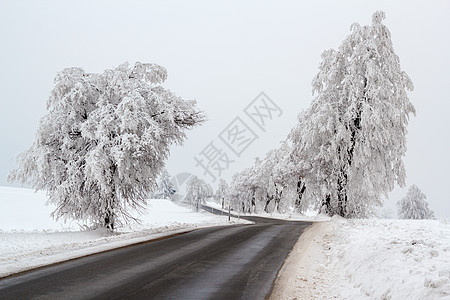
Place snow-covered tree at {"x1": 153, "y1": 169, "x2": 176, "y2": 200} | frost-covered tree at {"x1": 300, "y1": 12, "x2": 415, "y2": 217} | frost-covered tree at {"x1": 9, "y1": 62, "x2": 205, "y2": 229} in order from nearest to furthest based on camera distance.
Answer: frost-covered tree at {"x1": 9, "y1": 62, "x2": 205, "y2": 229} < frost-covered tree at {"x1": 300, "y1": 12, "x2": 415, "y2": 217} < snow-covered tree at {"x1": 153, "y1": 169, "x2": 176, "y2": 200}

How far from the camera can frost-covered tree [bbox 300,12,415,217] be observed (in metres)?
22.2

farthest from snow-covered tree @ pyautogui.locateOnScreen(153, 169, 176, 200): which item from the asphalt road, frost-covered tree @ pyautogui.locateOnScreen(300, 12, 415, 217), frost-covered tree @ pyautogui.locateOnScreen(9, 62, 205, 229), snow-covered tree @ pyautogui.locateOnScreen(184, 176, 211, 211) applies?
the asphalt road

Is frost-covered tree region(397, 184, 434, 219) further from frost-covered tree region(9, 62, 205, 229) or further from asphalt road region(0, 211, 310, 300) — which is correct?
asphalt road region(0, 211, 310, 300)

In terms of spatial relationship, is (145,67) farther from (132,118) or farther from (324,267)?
(324,267)

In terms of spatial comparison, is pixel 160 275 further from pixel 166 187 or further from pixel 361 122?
pixel 166 187

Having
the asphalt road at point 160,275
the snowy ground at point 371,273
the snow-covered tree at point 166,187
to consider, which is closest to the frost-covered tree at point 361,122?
the asphalt road at point 160,275

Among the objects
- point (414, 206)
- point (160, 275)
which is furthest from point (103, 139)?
point (414, 206)

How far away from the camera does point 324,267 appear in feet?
27.5

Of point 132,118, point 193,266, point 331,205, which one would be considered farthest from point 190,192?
point 193,266

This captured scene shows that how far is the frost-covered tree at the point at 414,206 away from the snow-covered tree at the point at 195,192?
5522 cm

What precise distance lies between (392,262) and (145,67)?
55.9 ft

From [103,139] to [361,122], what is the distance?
606 inches

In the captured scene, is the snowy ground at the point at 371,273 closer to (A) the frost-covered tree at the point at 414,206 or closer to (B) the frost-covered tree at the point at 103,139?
(B) the frost-covered tree at the point at 103,139

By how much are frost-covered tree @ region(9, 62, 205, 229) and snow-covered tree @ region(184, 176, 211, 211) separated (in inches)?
3277
